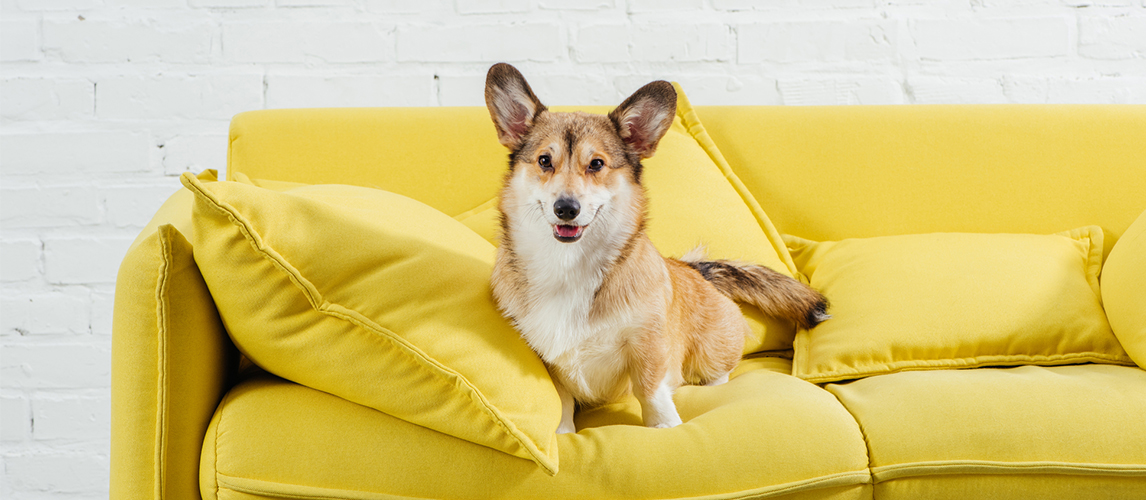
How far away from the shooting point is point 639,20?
2.38 meters

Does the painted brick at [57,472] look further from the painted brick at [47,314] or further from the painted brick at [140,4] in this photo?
the painted brick at [140,4]

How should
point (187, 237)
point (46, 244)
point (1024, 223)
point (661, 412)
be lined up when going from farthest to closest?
point (46, 244)
point (1024, 223)
point (661, 412)
point (187, 237)

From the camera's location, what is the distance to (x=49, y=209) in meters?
2.24

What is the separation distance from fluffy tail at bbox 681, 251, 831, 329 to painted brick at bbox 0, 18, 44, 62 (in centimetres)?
215

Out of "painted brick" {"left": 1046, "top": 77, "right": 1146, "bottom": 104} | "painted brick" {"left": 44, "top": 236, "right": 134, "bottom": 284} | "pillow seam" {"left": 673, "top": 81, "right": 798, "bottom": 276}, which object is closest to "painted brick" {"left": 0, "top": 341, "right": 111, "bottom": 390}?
"painted brick" {"left": 44, "top": 236, "right": 134, "bottom": 284}

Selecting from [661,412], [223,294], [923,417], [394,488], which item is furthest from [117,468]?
[923,417]

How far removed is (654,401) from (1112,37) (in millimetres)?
2217

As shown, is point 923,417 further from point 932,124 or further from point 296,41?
point 296,41

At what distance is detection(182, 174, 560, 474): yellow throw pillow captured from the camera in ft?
3.55

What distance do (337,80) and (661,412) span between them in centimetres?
164

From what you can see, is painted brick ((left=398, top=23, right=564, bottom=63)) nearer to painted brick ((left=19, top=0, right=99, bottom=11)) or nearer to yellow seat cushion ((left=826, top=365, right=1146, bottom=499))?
painted brick ((left=19, top=0, right=99, bottom=11))

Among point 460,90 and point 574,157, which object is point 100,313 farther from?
point 574,157

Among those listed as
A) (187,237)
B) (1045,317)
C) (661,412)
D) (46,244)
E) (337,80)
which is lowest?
(46,244)

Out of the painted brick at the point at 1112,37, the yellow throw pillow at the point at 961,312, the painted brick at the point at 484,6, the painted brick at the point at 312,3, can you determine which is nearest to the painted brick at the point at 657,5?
the painted brick at the point at 484,6
